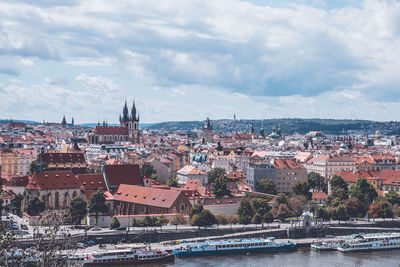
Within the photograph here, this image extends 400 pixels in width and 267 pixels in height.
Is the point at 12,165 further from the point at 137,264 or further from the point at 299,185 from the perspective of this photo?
the point at 137,264

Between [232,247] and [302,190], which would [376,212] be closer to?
[302,190]

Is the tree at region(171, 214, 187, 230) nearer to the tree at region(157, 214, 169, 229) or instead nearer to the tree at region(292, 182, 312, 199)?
the tree at region(157, 214, 169, 229)

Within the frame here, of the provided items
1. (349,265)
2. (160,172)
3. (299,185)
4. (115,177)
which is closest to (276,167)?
(299,185)

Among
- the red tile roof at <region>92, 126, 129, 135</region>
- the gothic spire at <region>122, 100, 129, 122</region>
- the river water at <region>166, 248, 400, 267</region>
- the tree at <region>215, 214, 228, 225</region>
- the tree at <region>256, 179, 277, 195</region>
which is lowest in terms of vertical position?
the river water at <region>166, 248, 400, 267</region>

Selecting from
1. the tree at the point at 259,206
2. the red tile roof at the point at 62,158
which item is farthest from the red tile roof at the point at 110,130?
the tree at the point at 259,206

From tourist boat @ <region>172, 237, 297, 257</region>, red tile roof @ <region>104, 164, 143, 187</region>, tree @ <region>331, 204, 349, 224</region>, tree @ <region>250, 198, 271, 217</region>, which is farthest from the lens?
red tile roof @ <region>104, 164, 143, 187</region>

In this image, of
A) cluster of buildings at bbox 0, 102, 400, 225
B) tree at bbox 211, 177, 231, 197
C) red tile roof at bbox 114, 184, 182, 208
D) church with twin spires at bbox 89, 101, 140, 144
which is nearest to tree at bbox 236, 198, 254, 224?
cluster of buildings at bbox 0, 102, 400, 225
